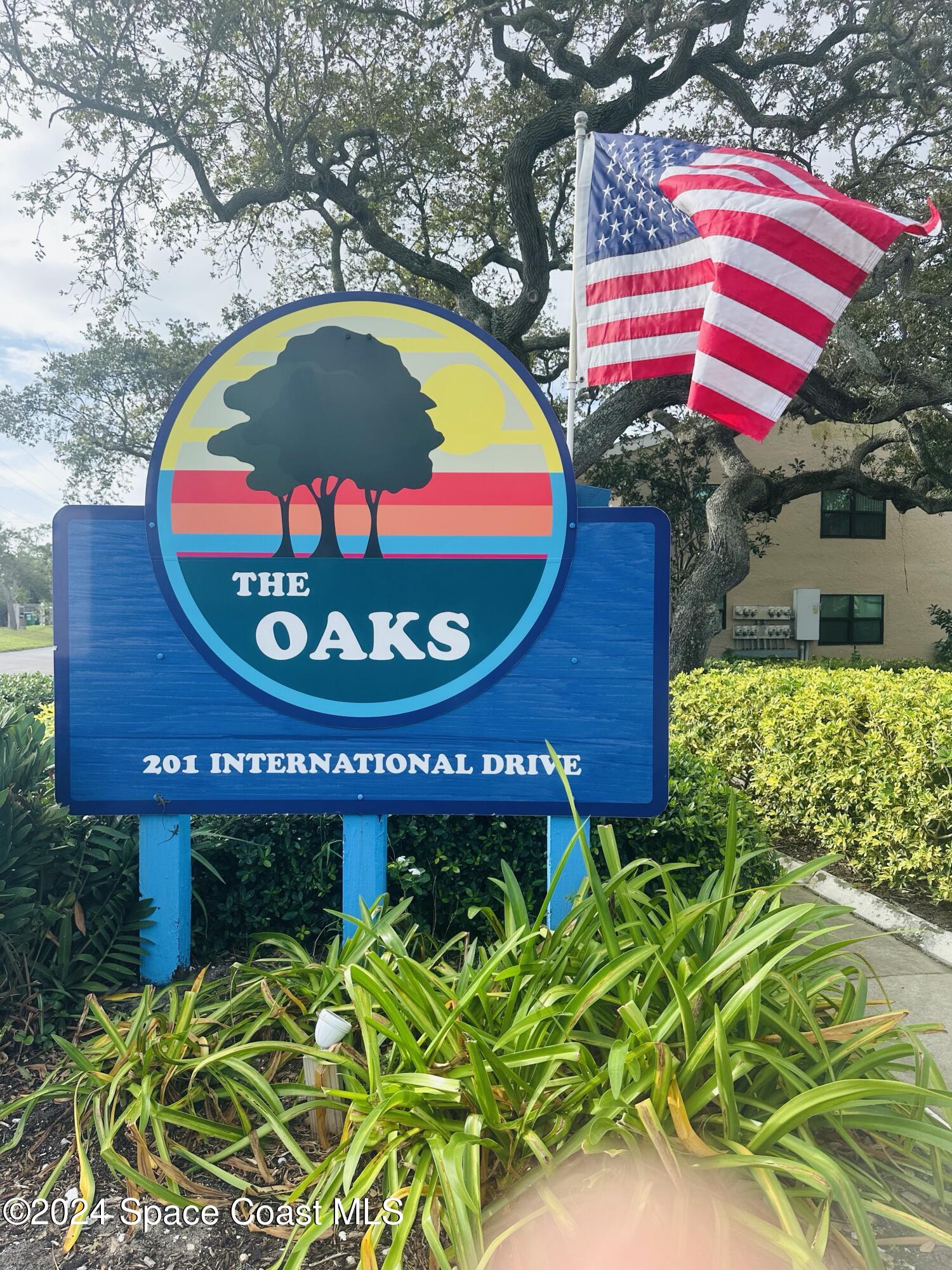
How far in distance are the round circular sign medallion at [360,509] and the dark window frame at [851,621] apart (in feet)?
63.2

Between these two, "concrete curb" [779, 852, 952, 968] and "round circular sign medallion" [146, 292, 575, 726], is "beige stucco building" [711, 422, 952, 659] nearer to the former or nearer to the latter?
"concrete curb" [779, 852, 952, 968]

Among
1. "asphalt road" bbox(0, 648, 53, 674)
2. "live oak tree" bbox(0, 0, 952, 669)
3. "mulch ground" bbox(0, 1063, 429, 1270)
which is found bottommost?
"asphalt road" bbox(0, 648, 53, 674)

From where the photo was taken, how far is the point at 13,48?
32.7ft

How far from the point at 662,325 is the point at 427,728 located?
3482 millimetres

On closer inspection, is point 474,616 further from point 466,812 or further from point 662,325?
point 662,325

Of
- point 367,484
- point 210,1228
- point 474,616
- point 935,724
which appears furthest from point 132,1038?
point 935,724

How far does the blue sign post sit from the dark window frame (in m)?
19.1

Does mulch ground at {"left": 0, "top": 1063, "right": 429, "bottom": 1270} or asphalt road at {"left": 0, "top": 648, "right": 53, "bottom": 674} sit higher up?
mulch ground at {"left": 0, "top": 1063, "right": 429, "bottom": 1270}

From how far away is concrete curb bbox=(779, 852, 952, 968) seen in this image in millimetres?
4062

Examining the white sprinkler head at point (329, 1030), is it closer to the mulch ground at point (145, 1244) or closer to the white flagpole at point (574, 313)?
the mulch ground at point (145, 1244)

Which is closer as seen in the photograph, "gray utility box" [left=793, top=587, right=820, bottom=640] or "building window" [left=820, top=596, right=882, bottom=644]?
"gray utility box" [left=793, top=587, right=820, bottom=640]

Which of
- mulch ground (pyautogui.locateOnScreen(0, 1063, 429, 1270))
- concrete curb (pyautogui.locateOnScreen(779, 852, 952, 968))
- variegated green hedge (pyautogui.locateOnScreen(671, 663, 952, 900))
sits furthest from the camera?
variegated green hedge (pyautogui.locateOnScreen(671, 663, 952, 900))

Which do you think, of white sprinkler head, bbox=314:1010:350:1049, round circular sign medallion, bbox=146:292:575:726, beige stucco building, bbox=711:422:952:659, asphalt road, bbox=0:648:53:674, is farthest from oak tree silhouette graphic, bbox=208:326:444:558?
asphalt road, bbox=0:648:53:674

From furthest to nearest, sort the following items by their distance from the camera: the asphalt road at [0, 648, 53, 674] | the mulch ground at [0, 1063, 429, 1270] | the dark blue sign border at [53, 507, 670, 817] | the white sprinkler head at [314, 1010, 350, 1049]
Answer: the asphalt road at [0, 648, 53, 674]
the dark blue sign border at [53, 507, 670, 817]
the white sprinkler head at [314, 1010, 350, 1049]
the mulch ground at [0, 1063, 429, 1270]
